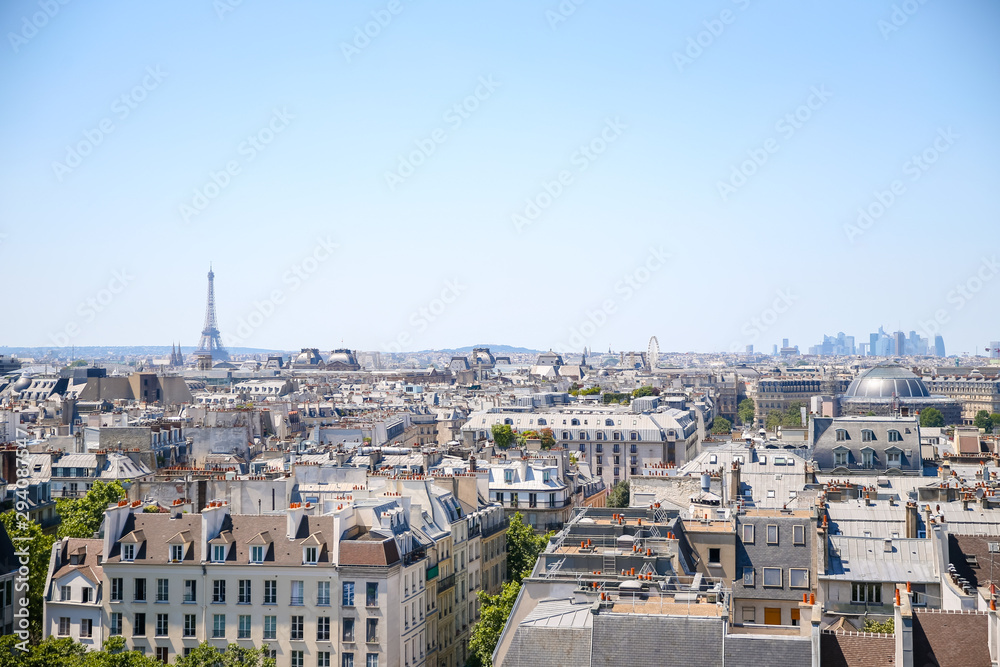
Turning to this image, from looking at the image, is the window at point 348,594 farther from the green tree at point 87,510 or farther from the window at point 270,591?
the green tree at point 87,510

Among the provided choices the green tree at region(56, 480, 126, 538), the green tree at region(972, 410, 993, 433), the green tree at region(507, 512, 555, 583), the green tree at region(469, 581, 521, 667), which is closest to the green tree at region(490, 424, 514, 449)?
the green tree at region(507, 512, 555, 583)

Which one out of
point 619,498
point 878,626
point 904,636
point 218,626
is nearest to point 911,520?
point 878,626

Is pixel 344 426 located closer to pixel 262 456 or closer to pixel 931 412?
pixel 262 456

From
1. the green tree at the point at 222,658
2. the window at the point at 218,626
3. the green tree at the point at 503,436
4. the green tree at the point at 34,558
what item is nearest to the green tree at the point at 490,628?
the green tree at the point at 222,658

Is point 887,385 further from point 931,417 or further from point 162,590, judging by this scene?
point 162,590

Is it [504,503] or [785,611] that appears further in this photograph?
[504,503]

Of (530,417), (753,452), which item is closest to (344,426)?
(530,417)

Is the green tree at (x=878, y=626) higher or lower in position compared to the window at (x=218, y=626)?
higher
